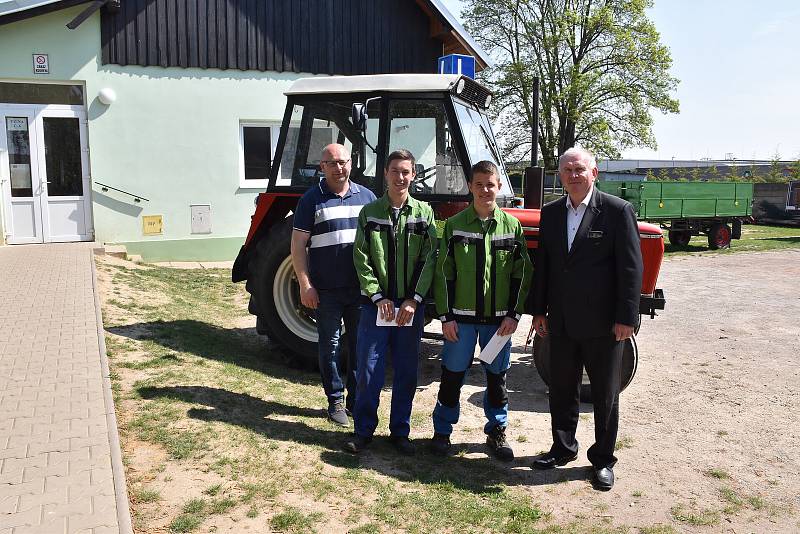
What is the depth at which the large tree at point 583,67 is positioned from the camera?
28.6 metres

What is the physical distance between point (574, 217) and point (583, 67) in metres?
27.6

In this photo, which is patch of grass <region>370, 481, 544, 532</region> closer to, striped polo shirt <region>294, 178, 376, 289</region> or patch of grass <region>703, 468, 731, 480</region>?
patch of grass <region>703, 468, 731, 480</region>

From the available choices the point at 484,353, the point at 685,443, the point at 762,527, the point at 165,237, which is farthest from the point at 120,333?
the point at 165,237

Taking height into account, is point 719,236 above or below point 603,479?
above

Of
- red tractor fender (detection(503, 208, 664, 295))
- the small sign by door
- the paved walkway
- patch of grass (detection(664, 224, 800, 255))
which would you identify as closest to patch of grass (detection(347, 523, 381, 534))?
the paved walkway

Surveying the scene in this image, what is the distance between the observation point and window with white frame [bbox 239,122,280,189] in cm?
1280

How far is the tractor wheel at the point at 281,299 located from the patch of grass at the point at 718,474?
10.4 feet

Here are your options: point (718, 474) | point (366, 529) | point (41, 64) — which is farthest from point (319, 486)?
point (41, 64)

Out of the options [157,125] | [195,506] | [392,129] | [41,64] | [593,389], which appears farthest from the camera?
[157,125]

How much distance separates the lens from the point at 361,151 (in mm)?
5777

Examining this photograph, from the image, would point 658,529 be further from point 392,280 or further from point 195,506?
point 195,506

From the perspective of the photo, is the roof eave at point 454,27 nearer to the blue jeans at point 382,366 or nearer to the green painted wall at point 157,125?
the green painted wall at point 157,125

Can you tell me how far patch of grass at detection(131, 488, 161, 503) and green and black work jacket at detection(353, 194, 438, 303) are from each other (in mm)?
1587

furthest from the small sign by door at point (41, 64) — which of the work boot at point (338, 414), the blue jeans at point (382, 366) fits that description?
the blue jeans at point (382, 366)
